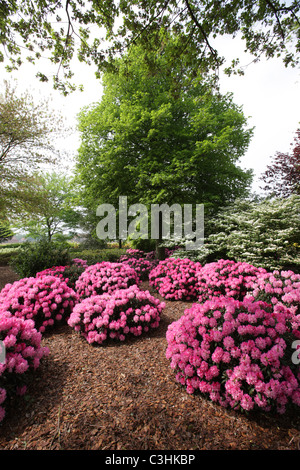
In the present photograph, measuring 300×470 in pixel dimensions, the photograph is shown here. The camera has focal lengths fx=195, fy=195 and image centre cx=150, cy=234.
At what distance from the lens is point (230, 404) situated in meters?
1.93

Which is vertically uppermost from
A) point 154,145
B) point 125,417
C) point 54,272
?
point 154,145

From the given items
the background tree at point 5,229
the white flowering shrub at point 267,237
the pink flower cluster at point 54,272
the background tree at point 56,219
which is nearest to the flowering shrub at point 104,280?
the pink flower cluster at point 54,272

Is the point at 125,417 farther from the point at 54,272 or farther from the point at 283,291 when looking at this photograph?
the point at 54,272

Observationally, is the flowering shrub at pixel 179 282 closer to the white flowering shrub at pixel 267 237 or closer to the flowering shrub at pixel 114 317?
the white flowering shrub at pixel 267 237

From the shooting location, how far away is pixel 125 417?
1874mm

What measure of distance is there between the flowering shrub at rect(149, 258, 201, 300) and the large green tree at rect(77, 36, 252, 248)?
312 cm

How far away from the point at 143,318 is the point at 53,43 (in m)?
5.96

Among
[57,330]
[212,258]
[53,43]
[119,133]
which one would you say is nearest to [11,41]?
[53,43]

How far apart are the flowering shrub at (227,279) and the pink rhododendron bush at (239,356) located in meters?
1.92

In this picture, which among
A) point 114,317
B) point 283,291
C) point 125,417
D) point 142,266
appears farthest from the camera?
point 142,266

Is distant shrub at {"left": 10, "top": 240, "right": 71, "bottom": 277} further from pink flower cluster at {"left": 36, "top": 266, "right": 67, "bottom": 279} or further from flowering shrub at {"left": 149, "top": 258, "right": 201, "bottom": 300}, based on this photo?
flowering shrub at {"left": 149, "top": 258, "right": 201, "bottom": 300}

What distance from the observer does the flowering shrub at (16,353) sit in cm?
207

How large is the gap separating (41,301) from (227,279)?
4192mm

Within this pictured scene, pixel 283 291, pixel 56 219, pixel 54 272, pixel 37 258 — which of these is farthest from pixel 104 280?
pixel 56 219
